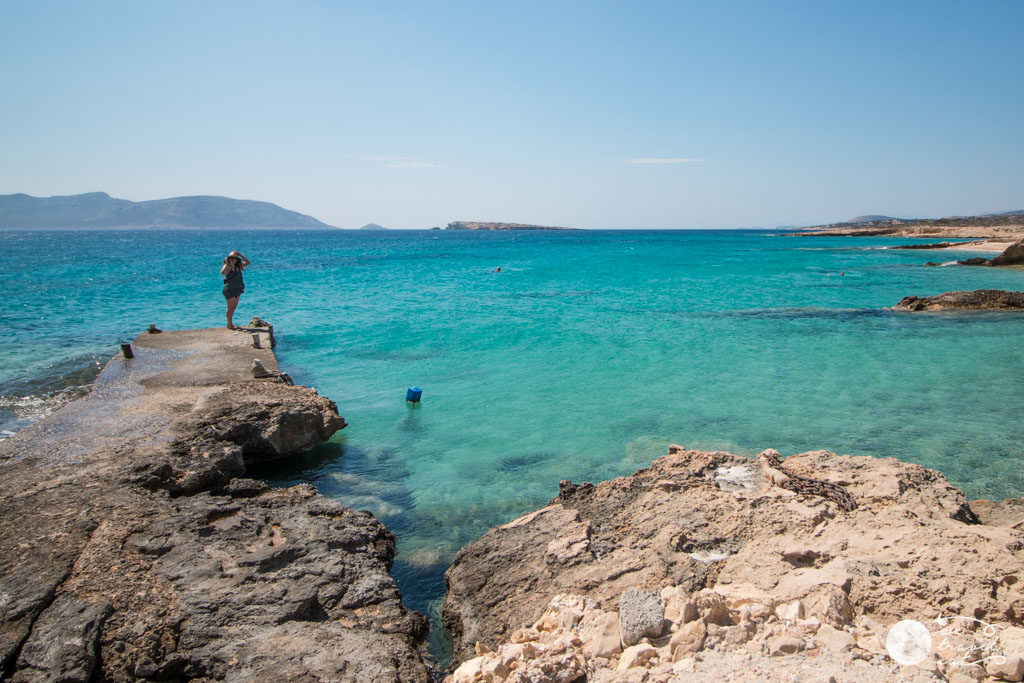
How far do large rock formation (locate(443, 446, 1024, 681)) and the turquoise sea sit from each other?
118 centimetres

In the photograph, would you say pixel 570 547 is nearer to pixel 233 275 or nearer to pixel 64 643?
pixel 64 643

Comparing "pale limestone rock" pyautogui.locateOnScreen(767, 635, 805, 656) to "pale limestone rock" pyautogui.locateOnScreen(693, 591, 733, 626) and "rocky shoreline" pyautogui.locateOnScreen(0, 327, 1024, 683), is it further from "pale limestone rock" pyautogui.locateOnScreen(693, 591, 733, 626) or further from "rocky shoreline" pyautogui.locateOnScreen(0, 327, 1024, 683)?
"pale limestone rock" pyautogui.locateOnScreen(693, 591, 733, 626)

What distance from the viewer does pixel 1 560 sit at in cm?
396

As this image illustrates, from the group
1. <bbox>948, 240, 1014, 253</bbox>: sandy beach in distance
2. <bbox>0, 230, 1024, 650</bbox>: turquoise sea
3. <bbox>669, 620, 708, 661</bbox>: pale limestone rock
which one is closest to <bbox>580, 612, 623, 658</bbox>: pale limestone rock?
<bbox>669, 620, 708, 661</bbox>: pale limestone rock

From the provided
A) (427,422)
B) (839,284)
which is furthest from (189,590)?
(839,284)

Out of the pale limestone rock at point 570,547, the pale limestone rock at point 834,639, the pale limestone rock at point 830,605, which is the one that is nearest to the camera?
the pale limestone rock at point 834,639

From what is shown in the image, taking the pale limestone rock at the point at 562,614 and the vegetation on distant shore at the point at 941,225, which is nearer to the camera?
the pale limestone rock at the point at 562,614

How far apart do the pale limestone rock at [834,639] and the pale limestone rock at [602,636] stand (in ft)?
3.62

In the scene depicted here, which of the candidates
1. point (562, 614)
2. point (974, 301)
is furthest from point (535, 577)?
point (974, 301)

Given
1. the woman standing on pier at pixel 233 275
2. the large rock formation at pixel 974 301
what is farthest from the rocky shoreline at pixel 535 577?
the large rock formation at pixel 974 301

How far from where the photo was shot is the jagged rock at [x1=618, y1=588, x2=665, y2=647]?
129 inches

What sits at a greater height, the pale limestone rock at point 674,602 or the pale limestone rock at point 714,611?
the pale limestone rock at point 714,611

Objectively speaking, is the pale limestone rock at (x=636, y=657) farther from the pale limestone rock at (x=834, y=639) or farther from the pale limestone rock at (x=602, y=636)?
the pale limestone rock at (x=834, y=639)

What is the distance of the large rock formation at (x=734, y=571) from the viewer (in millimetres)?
3115
